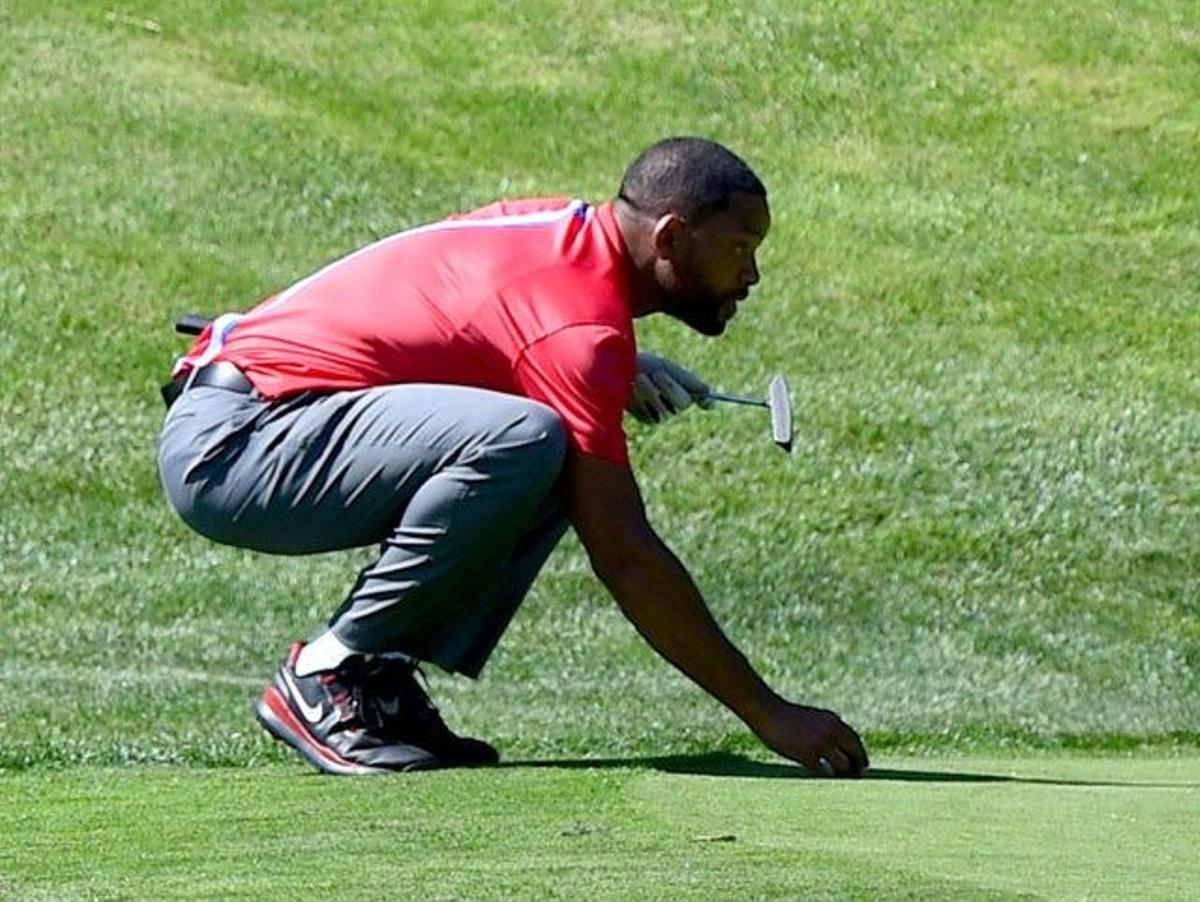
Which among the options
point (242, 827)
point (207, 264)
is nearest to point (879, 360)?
point (207, 264)

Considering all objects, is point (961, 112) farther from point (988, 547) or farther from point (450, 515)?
point (450, 515)

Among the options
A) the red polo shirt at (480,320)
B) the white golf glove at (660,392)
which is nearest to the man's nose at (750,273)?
the red polo shirt at (480,320)

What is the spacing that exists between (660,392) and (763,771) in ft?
2.60

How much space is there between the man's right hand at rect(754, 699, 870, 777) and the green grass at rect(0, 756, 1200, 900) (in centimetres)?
5

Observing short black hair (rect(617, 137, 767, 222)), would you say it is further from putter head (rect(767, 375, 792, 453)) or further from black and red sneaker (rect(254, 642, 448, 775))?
black and red sneaker (rect(254, 642, 448, 775))

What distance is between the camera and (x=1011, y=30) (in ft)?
49.0

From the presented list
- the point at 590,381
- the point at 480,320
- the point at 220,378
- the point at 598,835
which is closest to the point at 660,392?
the point at 480,320

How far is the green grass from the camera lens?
335 cm

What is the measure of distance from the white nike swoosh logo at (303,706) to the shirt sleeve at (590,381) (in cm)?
76

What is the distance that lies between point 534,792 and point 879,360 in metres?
7.28

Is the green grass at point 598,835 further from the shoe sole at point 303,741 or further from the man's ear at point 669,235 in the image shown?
the man's ear at point 669,235

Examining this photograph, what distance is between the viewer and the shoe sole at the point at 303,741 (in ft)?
16.0

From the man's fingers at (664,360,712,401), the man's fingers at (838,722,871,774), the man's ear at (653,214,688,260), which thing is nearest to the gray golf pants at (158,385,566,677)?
the man's ear at (653,214,688,260)

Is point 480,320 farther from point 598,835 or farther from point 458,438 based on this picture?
point 598,835
